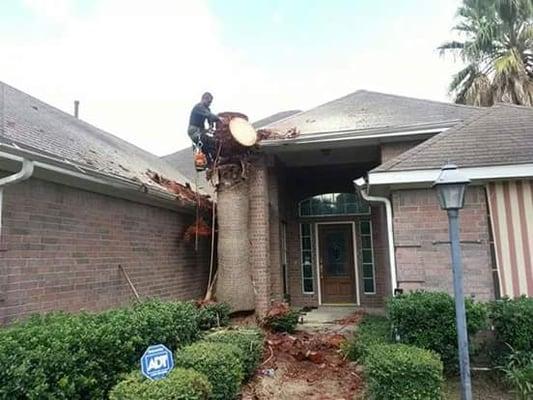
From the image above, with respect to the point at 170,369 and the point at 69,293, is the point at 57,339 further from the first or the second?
the point at 69,293

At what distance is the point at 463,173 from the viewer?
624 centimetres

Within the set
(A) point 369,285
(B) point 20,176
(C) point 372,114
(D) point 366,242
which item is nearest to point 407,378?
(B) point 20,176

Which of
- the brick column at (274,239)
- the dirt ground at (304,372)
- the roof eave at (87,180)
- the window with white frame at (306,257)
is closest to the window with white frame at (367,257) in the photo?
the window with white frame at (306,257)

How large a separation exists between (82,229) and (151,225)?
2031mm

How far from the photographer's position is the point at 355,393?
16.8ft

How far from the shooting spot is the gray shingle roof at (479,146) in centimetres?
656

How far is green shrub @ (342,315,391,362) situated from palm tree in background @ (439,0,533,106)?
1290 cm

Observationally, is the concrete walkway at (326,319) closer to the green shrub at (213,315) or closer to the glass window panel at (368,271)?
the glass window panel at (368,271)

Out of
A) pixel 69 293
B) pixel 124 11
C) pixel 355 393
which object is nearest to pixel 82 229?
pixel 69 293

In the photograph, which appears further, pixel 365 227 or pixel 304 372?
pixel 365 227

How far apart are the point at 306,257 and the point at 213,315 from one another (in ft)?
18.2

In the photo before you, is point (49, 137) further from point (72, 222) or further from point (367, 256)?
point (367, 256)

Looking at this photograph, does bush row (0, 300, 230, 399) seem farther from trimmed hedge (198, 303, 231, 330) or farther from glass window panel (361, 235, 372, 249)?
glass window panel (361, 235, 372, 249)

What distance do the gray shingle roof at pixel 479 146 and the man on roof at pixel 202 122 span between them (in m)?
3.49
